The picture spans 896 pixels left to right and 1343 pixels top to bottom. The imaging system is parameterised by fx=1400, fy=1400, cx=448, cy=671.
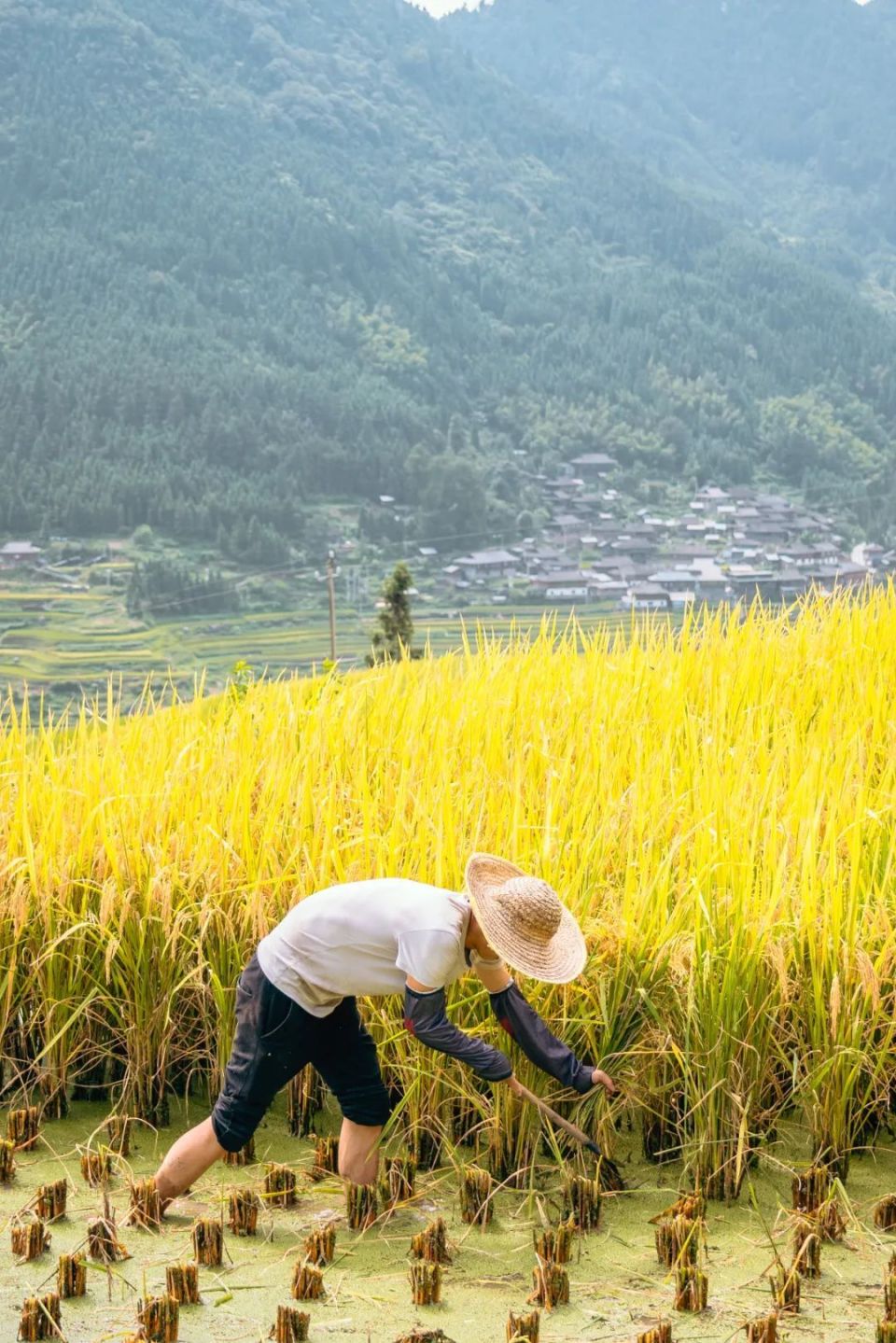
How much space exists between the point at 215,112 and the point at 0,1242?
14962 cm

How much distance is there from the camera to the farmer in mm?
3076

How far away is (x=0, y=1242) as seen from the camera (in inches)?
126

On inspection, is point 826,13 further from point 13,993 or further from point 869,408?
point 13,993

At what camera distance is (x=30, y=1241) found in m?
3.11

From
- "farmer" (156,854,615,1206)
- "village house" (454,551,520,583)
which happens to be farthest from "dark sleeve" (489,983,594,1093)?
"village house" (454,551,520,583)

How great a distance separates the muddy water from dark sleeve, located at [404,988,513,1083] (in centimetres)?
46

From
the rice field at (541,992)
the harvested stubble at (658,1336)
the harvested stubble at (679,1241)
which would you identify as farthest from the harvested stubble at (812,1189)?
the harvested stubble at (658,1336)

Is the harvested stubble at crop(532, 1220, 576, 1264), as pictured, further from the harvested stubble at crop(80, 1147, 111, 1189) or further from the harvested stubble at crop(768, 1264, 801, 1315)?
the harvested stubble at crop(80, 1147, 111, 1189)

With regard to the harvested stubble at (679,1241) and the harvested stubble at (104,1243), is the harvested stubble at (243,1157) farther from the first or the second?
the harvested stubble at (679,1241)

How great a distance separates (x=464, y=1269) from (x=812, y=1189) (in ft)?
2.80

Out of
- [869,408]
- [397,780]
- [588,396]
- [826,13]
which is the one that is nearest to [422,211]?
[588,396]

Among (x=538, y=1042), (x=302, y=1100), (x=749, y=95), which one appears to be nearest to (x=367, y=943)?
(x=538, y=1042)

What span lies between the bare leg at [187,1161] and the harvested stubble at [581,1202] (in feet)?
2.72

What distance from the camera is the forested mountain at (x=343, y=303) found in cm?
10006
